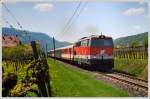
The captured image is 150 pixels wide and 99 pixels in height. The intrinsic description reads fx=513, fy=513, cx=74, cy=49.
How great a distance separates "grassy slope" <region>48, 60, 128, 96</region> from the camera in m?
11.7

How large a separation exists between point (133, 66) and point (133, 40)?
117cm

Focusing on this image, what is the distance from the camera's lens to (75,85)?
12.0 meters

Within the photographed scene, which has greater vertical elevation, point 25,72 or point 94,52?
point 94,52

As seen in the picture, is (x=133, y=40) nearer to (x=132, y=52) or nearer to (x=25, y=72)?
(x=132, y=52)

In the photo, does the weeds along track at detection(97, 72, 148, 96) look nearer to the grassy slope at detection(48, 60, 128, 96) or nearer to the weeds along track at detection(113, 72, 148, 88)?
the weeds along track at detection(113, 72, 148, 88)

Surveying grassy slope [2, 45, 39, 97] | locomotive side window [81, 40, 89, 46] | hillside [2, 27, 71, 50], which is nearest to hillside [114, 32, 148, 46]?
locomotive side window [81, 40, 89, 46]

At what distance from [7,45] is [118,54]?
2.86 meters

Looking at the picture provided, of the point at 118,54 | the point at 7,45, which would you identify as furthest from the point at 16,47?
the point at 118,54

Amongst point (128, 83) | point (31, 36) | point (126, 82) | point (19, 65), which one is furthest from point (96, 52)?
point (19, 65)

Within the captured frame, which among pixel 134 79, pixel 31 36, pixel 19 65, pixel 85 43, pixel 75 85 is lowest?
pixel 75 85

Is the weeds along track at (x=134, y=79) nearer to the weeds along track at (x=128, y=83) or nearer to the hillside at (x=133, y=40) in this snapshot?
the weeds along track at (x=128, y=83)

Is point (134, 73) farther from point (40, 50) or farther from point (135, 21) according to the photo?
point (40, 50)

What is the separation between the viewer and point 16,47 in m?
11.8

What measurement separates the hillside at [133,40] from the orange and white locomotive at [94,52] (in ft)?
1.57
